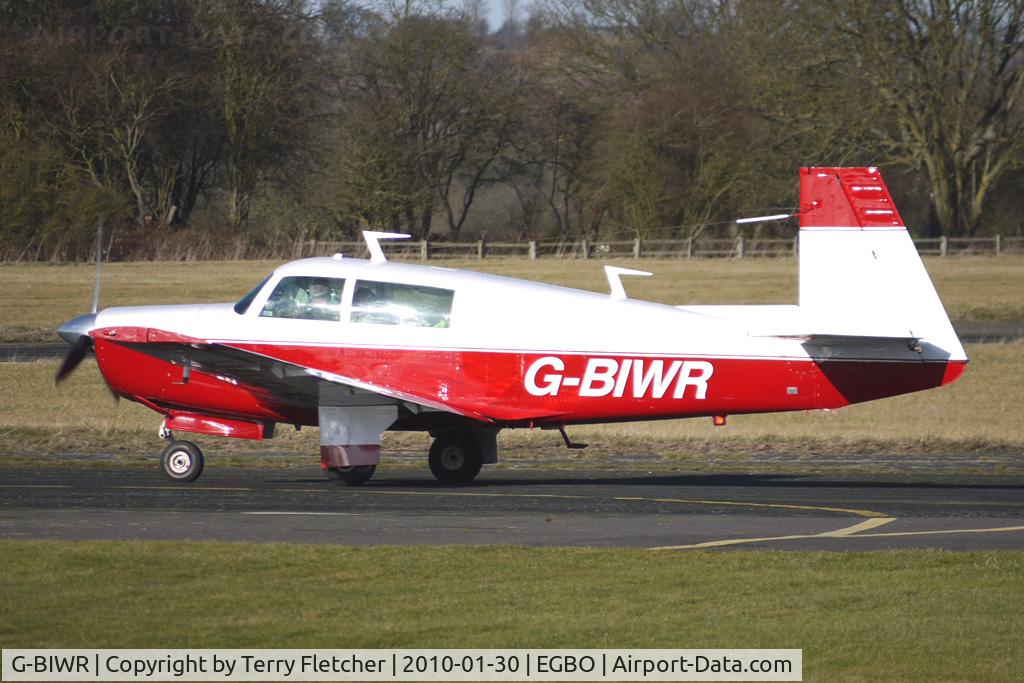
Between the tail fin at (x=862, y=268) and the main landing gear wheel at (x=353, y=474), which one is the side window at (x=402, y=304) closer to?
the main landing gear wheel at (x=353, y=474)

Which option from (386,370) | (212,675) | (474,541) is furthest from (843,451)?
(212,675)

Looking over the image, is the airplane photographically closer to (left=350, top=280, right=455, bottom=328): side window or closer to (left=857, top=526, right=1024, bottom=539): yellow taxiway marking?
(left=350, top=280, right=455, bottom=328): side window

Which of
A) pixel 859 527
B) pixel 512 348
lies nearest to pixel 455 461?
pixel 512 348

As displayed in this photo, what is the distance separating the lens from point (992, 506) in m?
13.5

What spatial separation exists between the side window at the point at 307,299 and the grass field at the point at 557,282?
24.6 meters

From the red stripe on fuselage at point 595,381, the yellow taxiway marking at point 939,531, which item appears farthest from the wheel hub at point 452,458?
the yellow taxiway marking at point 939,531

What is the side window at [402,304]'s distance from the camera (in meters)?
14.5

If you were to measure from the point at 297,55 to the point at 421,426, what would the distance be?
47639 millimetres

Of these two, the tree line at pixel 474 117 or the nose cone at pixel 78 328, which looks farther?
the tree line at pixel 474 117

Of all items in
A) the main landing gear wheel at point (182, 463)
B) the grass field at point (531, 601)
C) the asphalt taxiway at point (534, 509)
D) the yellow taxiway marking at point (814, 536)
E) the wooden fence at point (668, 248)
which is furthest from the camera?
the wooden fence at point (668, 248)

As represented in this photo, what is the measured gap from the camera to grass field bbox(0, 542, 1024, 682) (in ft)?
25.6

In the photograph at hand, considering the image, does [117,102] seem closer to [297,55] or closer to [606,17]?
[297,55]

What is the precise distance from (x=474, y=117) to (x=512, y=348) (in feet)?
167

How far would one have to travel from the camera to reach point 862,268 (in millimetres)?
13703
